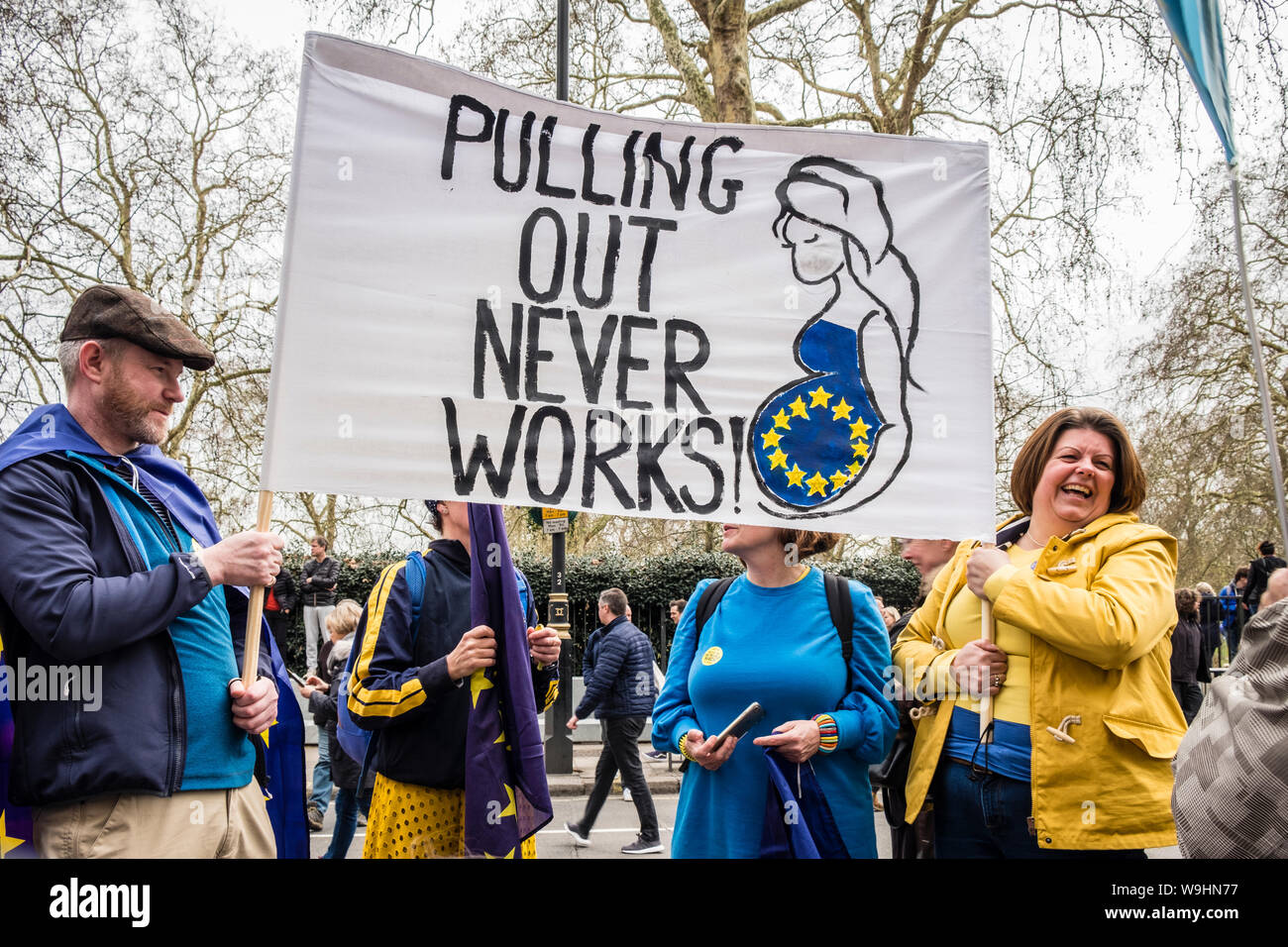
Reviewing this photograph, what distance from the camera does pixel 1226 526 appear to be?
69.3ft

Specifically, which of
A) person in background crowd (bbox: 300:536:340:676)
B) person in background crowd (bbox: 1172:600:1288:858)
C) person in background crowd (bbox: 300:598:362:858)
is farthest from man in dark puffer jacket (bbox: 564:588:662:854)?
person in background crowd (bbox: 300:536:340:676)

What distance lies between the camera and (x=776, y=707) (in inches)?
119

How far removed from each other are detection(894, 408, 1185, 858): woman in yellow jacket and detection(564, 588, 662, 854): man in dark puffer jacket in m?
4.79

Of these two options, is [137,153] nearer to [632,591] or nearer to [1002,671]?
[632,591]

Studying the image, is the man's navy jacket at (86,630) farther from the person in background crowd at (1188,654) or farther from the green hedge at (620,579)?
the green hedge at (620,579)

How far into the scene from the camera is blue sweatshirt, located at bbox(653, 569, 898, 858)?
2.99m

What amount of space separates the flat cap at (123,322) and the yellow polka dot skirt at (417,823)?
141 centimetres

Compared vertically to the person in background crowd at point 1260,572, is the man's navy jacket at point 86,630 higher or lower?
higher

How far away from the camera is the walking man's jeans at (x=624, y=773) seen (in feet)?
24.1

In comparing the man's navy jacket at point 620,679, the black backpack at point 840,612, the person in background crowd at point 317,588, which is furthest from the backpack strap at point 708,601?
the person in background crowd at point 317,588

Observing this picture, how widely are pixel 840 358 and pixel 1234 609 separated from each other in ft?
56.2

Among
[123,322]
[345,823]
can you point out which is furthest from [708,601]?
[345,823]
